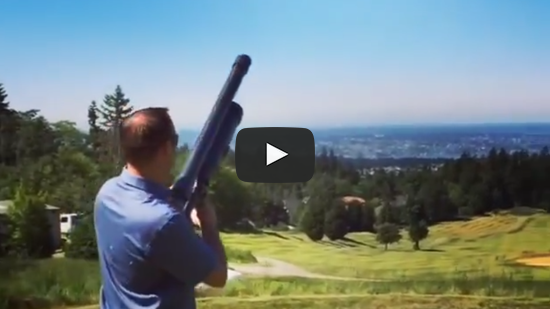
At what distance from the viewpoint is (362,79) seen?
232 cm

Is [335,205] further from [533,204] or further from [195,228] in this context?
[195,228]

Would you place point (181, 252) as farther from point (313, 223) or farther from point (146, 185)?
point (313, 223)

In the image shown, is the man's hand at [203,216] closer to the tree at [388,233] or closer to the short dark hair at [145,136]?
the short dark hair at [145,136]

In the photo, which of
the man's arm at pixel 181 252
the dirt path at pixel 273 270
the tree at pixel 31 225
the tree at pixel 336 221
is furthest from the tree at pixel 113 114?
the man's arm at pixel 181 252

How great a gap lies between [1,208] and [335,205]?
3.35 feet

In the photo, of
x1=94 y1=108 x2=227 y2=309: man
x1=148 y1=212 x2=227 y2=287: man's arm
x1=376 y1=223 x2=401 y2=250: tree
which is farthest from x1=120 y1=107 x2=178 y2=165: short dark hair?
x1=376 y1=223 x2=401 y2=250: tree

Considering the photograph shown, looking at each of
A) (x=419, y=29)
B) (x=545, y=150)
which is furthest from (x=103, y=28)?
(x=545, y=150)

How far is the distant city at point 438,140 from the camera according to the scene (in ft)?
7.71

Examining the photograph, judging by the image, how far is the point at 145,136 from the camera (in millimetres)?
1485

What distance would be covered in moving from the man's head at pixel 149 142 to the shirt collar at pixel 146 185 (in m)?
0.02

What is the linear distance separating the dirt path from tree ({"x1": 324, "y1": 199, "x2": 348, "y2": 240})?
0.13 metres

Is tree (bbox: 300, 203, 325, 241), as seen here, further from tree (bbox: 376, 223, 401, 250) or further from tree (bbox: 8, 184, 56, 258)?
tree (bbox: 8, 184, 56, 258)

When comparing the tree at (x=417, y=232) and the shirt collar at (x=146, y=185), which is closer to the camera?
the shirt collar at (x=146, y=185)
